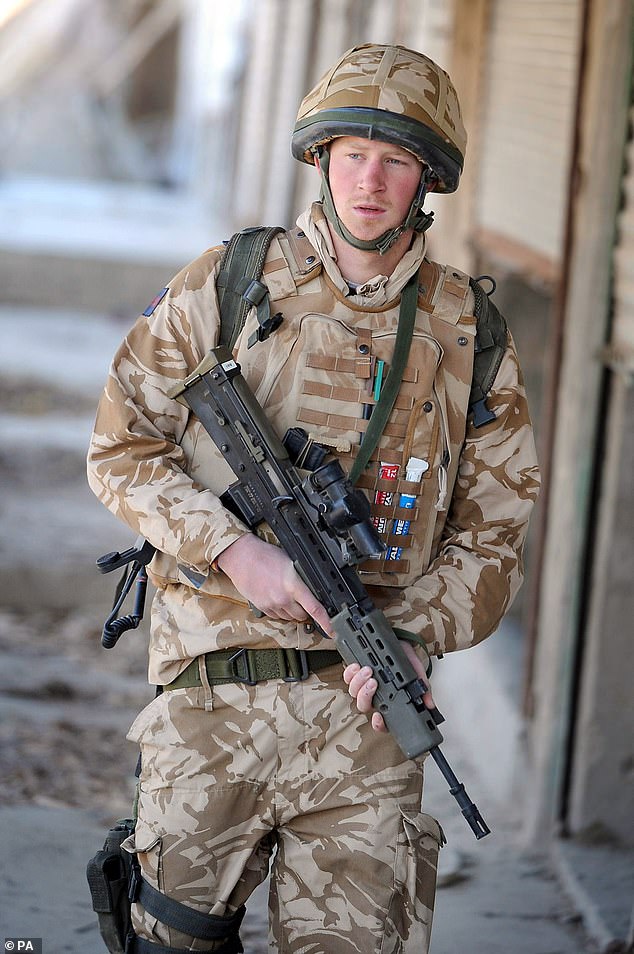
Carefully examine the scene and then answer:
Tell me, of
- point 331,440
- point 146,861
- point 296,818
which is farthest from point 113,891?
point 331,440

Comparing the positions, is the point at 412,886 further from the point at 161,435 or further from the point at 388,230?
the point at 388,230

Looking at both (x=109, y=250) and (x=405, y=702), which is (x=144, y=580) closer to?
(x=405, y=702)

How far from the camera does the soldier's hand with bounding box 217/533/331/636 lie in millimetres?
2172

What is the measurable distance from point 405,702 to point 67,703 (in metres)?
3.69

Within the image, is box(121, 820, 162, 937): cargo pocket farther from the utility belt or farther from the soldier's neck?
the soldier's neck

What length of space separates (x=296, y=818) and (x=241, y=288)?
3.05 feet

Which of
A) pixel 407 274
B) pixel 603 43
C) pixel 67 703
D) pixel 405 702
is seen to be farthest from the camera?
pixel 67 703

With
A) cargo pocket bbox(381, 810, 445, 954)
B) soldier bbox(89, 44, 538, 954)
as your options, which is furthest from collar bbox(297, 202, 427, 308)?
cargo pocket bbox(381, 810, 445, 954)

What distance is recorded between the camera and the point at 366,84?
2270 millimetres

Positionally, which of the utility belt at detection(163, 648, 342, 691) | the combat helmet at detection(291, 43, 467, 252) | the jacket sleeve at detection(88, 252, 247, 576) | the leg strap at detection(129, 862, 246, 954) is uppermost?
the combat helmet at detection(291, 43, 467, 252)

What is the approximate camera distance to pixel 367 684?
85.2 inches

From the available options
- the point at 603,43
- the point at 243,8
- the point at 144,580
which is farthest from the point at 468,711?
the point at 243,8

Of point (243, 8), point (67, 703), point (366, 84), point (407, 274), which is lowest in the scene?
point (67, 703)

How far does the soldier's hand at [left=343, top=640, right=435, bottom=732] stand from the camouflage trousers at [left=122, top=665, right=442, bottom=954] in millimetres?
88
